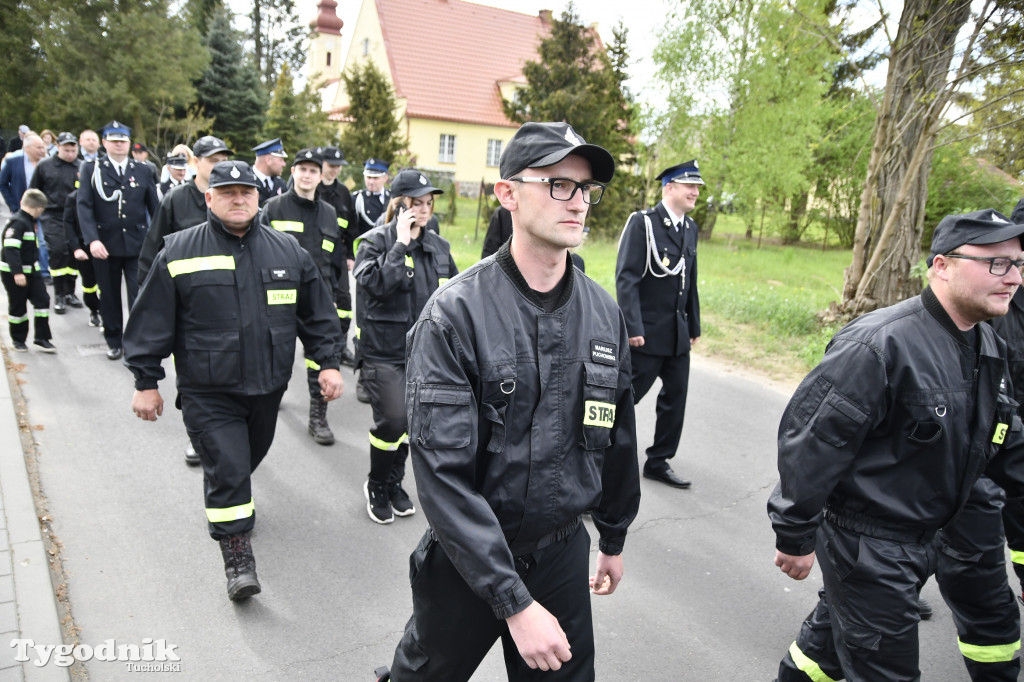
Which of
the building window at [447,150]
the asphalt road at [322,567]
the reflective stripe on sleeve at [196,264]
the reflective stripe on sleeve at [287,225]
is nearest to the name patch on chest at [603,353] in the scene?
the asphalt road at [322,567]

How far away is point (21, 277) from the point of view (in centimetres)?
794

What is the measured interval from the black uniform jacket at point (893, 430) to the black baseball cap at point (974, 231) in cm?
24

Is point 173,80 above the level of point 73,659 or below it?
above

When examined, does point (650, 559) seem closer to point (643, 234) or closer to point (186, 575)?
point (643, 234)

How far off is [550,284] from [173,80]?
95.6 ft

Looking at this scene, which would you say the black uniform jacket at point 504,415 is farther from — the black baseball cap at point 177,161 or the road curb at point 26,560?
the black baseball cap at point 177,161

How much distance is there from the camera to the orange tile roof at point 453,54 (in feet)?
126

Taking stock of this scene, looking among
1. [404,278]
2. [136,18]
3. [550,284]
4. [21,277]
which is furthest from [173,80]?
[550,284]

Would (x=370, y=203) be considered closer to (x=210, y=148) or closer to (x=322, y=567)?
(x=210, y=148)

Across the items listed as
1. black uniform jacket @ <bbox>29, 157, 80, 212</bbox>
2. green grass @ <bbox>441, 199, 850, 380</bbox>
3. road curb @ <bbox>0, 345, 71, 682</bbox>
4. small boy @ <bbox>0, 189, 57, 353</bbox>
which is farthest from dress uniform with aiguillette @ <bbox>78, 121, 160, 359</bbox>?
green grass @ <bbox>441, 199, 850, 380</bbox>

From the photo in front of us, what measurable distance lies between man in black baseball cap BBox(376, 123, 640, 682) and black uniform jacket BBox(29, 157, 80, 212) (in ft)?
31.0

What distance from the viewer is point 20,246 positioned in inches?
319

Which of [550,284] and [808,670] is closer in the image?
[550,284]

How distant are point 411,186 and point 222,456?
6.77ft
